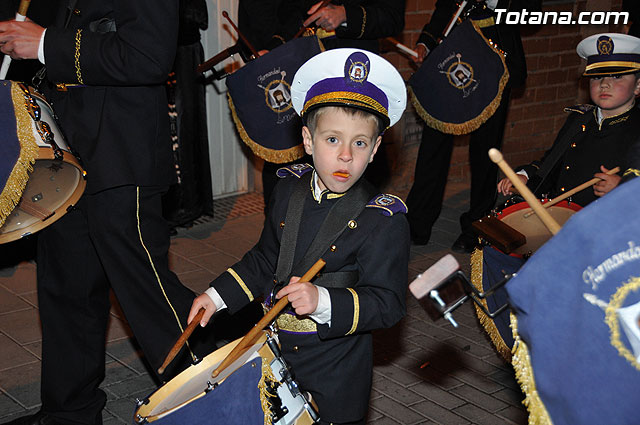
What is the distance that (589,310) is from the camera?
156 centimetres

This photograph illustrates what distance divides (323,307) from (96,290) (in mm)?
1314

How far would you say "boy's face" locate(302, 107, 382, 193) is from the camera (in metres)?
2.42

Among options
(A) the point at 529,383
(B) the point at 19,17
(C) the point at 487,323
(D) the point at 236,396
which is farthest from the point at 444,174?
(A) the point at 529,383

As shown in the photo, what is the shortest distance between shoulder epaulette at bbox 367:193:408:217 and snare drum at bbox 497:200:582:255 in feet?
2.95

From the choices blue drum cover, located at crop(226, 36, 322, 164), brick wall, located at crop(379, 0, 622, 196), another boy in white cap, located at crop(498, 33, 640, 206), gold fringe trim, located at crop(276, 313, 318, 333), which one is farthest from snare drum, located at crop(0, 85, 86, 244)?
brick wall, located at crop(379, 0, 622, 196)

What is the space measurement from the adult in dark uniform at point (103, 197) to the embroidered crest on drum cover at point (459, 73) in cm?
276

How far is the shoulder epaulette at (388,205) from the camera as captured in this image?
2.48 m

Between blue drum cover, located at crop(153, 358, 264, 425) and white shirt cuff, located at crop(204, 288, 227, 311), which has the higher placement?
white shirt cuff, located at crop(204, 288, 227, 311)

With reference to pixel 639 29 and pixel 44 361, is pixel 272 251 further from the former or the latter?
pixel 639 29

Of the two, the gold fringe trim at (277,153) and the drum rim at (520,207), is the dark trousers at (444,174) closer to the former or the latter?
the gold fringe trim at (277,153)

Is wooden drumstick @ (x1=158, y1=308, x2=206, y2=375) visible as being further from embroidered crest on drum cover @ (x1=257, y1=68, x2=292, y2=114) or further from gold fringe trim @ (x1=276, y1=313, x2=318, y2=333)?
Answer: embroidered crest on drum cover @ (x1=257, y1=68, x2=292, y2=114)

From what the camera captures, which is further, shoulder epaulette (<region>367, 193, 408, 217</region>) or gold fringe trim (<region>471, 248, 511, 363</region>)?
gold fringe trim (<region>471, 248, 511, 363</region>)

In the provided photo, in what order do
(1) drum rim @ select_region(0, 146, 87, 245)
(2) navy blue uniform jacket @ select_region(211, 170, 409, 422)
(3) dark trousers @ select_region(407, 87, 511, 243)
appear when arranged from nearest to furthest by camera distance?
(2) navy blue uniform jacket @ select_region(211, 170, 409, 422), (1) drum rim @ select_region(0, 146, 87, 245), (3) dark trousers @ select_region(407, 87, 511, 243)

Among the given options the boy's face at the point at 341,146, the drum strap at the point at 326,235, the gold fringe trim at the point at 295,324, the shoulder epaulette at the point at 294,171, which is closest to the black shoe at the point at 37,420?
the gold fringe trim at the point at 295,324
